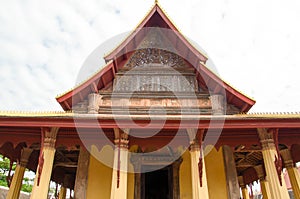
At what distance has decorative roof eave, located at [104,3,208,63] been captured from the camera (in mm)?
9734

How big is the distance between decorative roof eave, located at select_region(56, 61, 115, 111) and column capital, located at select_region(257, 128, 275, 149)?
5.82 meters

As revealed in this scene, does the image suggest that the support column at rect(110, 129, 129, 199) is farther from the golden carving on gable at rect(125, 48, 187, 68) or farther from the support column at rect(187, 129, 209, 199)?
the golden carving on gable at rect(125, 48, 187, 68)

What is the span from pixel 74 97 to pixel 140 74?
2825 mm

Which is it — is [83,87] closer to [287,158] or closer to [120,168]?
[120,168]

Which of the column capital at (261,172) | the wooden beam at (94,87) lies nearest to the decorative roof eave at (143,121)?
the wooden beam at (94,87)

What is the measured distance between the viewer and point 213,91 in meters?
9.59

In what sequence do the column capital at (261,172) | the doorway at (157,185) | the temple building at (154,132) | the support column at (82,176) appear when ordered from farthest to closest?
1. the column capital at (261,172)
2. the doorway at (157,185)
3. the support column at (82,176)
4. the temple building at (154,132)

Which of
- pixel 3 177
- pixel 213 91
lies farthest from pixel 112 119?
pixel 3 177

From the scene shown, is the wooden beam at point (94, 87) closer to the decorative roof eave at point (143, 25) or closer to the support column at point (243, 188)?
the decorative roof eave at point (143, 25)

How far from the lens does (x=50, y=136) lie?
23.3 feet

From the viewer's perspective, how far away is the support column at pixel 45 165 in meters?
6.37

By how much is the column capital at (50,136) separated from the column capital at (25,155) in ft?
8.91

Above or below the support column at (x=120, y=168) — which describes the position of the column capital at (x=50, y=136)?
above

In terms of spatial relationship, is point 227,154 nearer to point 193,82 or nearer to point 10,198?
point 193,82
